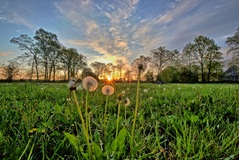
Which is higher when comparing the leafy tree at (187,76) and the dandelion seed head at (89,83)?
the leafy tree at (187,76)

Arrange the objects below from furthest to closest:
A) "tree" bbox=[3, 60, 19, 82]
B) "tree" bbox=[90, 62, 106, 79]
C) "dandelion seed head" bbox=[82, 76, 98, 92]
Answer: "tree" bbox=[90, 62, 106, 79]
"tree" bbox=[3, 60, 19, 82]
"dandelion seed head" bbox=[82, 76, 98, 92]

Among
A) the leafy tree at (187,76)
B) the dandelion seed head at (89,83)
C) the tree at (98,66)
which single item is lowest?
the dandelion seed head at (89,83)

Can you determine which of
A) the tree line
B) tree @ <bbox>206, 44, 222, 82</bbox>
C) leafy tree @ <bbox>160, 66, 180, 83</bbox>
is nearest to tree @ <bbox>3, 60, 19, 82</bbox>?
the tree line

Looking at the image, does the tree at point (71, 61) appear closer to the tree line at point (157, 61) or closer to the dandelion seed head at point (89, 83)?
the tree line at point (157, 61)

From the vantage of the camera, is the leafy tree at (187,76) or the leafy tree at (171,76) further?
the leafy tree at (187,76)

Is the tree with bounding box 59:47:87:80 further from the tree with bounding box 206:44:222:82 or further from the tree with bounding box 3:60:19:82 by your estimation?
the tree with bounding box 206:44:222:82

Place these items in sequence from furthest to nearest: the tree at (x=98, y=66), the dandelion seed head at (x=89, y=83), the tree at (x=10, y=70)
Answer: the tree at (x=98, y=66)
the tree at (x=10, y=70)
the dandelion seed head at (x=89, y=83)

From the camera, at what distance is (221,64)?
49.8 meters

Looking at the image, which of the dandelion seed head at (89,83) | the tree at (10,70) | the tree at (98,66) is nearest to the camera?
the dandelion seed head at (89,83)

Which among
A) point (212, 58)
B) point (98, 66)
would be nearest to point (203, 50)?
point (212, 58)

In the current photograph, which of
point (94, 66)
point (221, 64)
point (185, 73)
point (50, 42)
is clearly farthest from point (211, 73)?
point (50, 42)

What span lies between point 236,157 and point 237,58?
44.4m

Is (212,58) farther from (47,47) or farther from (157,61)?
(47,47)

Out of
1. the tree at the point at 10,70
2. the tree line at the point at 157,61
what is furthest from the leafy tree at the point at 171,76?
the tree at the point at 10,70
